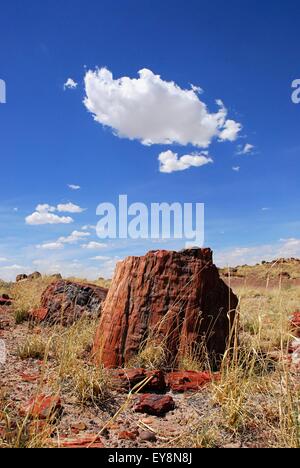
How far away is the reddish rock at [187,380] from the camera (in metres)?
4.57

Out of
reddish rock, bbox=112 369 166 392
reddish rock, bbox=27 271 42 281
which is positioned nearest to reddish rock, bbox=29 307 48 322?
reddish rock, bbox=112 369 166 392

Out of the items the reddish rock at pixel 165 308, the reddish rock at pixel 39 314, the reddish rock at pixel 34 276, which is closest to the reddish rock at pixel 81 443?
the reddish rock at pixel 165 308

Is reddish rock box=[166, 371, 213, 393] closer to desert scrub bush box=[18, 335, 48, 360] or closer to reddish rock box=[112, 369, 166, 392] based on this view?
reddish rock box=[112, 369, 166, 392]

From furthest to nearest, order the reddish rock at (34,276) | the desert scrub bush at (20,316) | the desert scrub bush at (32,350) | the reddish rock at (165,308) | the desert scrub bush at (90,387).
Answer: the reddish rock at (34,276) → the desert scrub bush at (20,316) → the desert scrub bush at (32,350) → the reddish rock at (165,308) → the desert scrub bush at (90,387)

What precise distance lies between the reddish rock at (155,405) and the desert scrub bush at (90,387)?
0.35 m

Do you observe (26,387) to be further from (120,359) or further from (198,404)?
(198,404)

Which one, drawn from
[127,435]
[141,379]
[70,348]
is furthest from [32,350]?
[127,435]

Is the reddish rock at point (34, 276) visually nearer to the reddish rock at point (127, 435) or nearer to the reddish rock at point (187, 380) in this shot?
the reddish rock at point (187, 380)

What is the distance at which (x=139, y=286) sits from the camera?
5742mm

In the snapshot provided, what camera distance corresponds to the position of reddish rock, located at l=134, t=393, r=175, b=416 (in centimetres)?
392

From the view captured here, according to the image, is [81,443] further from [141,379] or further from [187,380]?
[187,380]
